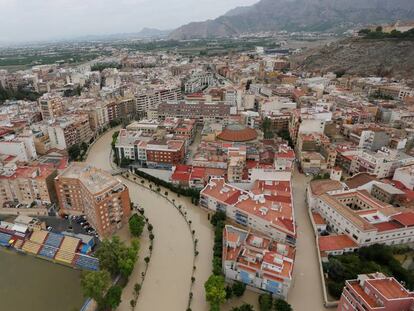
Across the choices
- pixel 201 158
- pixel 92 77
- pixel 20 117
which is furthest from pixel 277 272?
pixel 92 77

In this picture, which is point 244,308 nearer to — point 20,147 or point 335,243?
point 335,243

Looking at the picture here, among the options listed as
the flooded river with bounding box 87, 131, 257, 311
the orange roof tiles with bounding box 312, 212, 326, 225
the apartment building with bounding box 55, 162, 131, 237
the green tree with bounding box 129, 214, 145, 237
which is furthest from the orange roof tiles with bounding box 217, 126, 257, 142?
the green tree with bounding box 129, 214, 145, 237

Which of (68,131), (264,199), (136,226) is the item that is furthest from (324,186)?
(68,131)

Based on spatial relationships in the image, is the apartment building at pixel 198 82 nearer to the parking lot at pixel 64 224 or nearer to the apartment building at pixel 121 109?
the apartment building at pixel 121 109

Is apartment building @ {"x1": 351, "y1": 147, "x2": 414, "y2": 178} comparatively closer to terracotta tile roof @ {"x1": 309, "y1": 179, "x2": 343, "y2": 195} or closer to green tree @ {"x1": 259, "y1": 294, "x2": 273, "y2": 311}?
terracotta tile roof @ {"x1": 309, "y1": 179, "x2": 343, "y2": 195}

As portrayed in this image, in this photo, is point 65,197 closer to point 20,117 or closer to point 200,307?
point 200,307

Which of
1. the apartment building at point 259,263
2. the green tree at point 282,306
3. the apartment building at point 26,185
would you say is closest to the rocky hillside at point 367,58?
the apartment building at point 259,263
